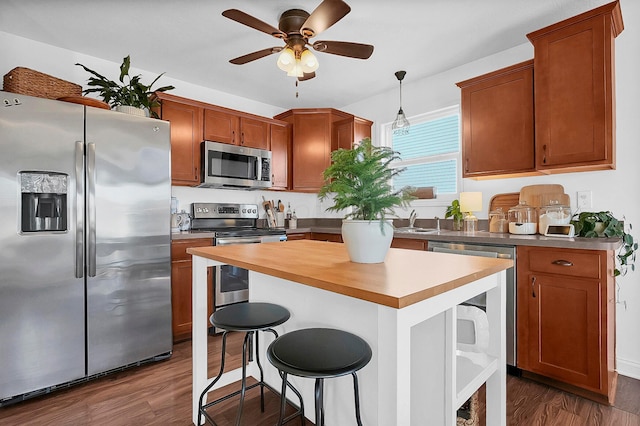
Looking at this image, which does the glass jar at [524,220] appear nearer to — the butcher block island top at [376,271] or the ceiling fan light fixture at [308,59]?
the butcher block island top at [376,271]

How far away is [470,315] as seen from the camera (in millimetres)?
1544

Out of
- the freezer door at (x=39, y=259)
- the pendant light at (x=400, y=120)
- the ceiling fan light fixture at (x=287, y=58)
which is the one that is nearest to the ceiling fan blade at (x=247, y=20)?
the ceiling fan light fixture at (x=287, y=58)

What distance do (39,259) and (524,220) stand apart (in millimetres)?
3361

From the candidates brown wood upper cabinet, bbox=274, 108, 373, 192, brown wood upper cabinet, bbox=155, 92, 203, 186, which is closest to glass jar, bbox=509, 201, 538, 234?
brown wood upper cabinet, bbox=274, 108, 373, 192

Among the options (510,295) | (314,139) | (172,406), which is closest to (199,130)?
(314,139)

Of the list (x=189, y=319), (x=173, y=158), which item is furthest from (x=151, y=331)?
(x=173, y=158)

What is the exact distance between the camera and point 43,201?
198cm

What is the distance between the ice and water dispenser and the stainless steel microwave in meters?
1.38

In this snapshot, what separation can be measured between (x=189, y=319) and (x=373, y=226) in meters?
2.35

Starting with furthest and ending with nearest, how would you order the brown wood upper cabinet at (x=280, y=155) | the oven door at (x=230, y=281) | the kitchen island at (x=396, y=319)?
the brown wood upper cabinet at (x=280, y=155) → the oven door at (x=230, y=281) → the kitchen island at (x=396, y=319)

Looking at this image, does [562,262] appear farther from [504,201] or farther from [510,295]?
[504,201]

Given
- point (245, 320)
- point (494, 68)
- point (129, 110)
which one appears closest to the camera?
point (245, 320)

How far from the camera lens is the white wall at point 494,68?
222 centimetres

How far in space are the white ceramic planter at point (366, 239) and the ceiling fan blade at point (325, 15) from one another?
1228mm
